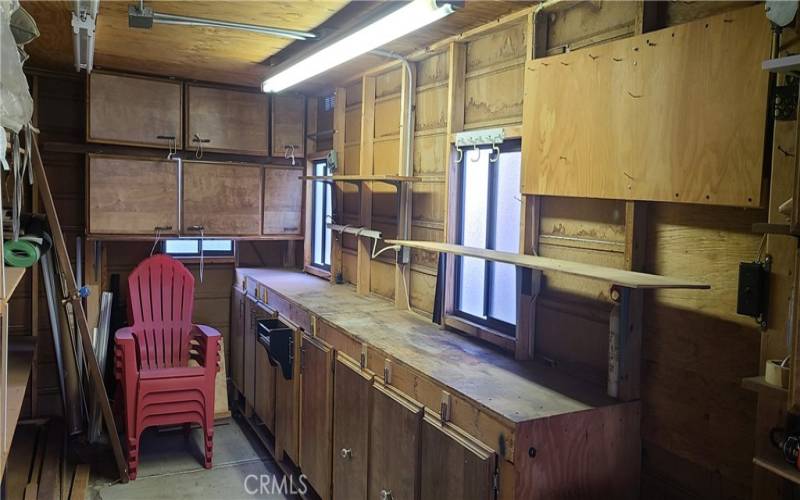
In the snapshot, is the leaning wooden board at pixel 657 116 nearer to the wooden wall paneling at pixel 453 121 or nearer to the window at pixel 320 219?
the wooden wall paneling at pixel 453 121

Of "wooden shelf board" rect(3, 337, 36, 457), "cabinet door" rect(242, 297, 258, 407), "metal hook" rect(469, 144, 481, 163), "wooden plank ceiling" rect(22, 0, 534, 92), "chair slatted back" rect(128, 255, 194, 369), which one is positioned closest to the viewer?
"wooden shelf board" rect(3, 337, 36, 457)

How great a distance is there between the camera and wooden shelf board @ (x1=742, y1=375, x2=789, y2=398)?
4.86 feet

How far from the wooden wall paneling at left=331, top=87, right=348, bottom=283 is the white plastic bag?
2475 millimetres

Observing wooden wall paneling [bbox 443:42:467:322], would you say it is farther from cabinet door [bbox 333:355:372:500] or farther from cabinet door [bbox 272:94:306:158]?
cabinet door [bbox 272:94:306:158]

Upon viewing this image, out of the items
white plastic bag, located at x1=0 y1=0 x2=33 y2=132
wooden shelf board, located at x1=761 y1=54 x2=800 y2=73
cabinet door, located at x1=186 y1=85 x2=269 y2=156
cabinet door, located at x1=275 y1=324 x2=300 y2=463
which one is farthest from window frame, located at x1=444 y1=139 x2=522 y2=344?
cabinet door, located at x1=186 y1=85 x2=269 y2=156

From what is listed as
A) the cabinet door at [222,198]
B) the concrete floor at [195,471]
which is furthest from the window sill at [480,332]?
the cabinet door at [222,198]

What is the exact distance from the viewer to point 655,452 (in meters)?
2.02

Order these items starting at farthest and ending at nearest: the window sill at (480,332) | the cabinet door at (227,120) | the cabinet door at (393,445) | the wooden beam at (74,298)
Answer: the cabinet door at (227,120) < the wooden beam at (74,298) < the window sill at (480,332) < the cabinet door at (393,445)

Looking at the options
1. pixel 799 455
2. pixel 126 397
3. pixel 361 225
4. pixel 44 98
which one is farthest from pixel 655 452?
pixel 44 98

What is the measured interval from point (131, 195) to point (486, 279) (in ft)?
9.22

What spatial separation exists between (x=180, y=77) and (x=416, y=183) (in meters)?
2.21

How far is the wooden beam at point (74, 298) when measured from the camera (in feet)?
11.1

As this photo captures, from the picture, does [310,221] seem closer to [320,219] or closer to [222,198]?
[320,219]

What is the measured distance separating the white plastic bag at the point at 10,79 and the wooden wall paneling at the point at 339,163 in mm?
2475
